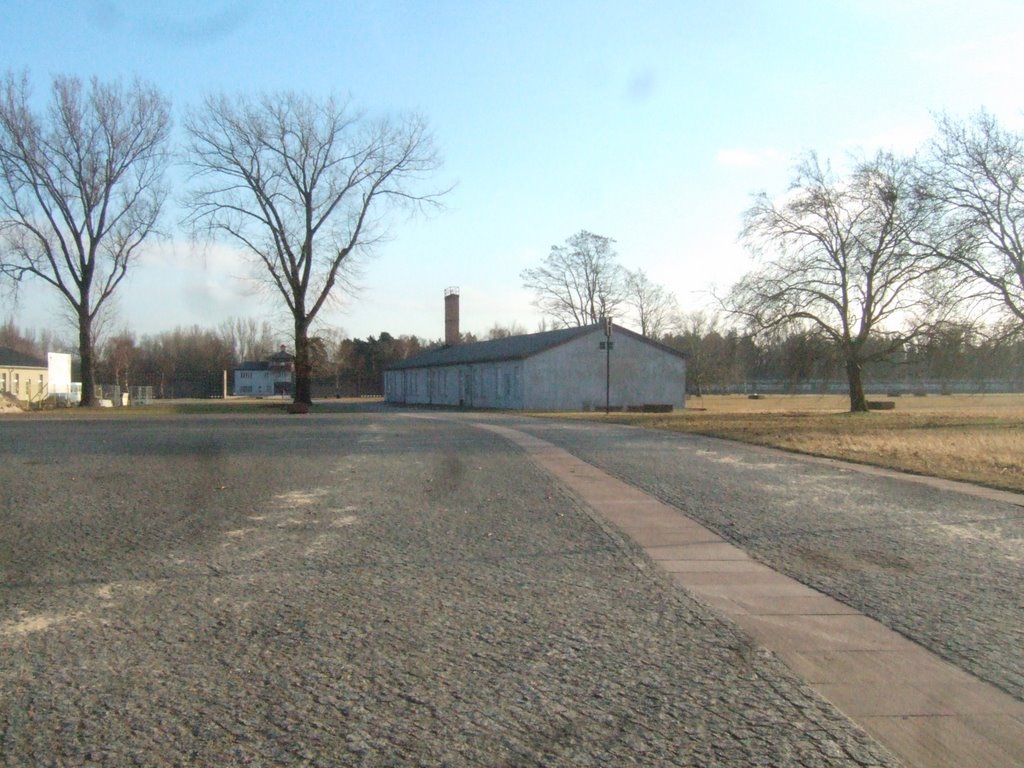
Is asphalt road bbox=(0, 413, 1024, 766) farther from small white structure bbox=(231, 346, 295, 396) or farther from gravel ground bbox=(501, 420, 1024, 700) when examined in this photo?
small white structure bbox=(231, 346, 295, 396)

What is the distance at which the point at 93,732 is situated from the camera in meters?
4.20

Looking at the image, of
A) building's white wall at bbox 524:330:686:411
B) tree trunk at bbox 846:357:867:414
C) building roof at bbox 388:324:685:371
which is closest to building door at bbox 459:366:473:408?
building roof at bbox 388:324:685:371

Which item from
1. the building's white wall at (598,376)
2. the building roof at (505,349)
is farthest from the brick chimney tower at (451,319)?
the building's white wall at (598,376)

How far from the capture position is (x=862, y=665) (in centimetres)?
532

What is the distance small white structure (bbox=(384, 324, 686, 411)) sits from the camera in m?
51.7

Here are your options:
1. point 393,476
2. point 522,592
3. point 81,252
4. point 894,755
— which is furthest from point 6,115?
point 894,755

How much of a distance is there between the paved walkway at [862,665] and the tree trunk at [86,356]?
1749 inches

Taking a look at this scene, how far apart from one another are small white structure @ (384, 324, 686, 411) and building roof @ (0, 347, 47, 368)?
3794cm

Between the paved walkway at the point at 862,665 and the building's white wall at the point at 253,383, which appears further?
the building's white wall at the point at 253,383

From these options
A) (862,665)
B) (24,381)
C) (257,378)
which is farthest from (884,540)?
(257,378)

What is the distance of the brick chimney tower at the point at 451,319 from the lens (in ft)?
246

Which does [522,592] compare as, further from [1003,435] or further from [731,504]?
[1003,435]

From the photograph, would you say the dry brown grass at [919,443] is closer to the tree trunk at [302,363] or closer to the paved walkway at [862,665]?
the paved walkway at [862,665]

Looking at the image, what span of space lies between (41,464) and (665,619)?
14438mm
